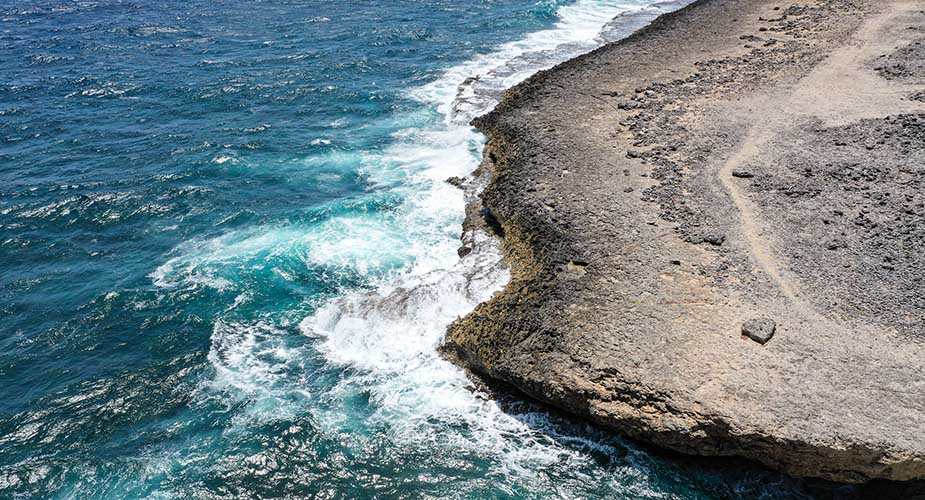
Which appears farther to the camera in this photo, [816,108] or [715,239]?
[816,108]

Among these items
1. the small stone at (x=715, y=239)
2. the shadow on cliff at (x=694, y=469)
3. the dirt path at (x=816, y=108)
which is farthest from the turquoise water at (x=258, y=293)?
the small stone at (x=715, y=239)

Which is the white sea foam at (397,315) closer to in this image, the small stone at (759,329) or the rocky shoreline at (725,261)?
the rocky shoreline at (725,261)

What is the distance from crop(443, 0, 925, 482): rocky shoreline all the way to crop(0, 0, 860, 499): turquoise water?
5.33ft

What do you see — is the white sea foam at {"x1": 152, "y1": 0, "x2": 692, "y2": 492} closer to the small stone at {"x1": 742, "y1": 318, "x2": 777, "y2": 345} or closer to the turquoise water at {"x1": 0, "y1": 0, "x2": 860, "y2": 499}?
the turquoise water at {"x1": 0, "y1": 0, "x2": 860, "y2": 499}

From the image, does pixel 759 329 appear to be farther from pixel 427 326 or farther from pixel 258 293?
pixel 258 293

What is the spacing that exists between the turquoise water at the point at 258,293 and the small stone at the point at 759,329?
3.57 m

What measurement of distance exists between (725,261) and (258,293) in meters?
16.7

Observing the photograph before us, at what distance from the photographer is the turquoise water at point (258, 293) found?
1839 cm

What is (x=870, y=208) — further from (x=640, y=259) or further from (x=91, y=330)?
(x=91, y=330)

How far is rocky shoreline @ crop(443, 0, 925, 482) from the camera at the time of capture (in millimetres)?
17141

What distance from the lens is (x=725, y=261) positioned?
21797 millimetres

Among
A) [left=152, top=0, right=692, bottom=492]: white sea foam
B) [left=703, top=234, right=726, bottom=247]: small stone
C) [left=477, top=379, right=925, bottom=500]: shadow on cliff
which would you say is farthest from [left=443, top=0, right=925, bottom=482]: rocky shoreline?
[left=152, top=0, right=692, bottom=492]: white sea foam

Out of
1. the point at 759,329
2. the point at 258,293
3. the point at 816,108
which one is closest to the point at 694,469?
the point at 759,329

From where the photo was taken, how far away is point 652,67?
39.3 meters
